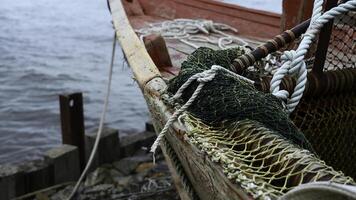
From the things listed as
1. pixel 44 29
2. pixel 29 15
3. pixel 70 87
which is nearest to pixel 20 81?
pixel 70 87

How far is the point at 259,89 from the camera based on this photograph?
2.60 meters

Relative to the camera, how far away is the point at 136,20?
237 inches

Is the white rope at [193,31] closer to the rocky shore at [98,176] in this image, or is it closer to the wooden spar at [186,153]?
the wooden spar at [186,153]

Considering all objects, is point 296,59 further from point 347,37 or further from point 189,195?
point 347,37

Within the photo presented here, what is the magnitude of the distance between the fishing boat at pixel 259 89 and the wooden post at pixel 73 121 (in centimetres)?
152

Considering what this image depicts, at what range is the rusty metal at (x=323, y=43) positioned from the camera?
2.49m

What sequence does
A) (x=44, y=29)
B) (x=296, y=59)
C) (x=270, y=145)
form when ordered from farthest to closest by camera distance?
(x=44, y=29) → (x=296, y=59) → (x=270, y=145)

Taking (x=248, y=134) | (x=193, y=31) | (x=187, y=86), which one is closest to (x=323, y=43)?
(x=187, y=86)

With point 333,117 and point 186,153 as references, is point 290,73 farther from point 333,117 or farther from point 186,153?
point 333,117

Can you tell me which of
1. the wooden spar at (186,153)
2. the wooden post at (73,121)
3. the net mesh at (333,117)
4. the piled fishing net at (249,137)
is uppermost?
the piled fishing net at (249,137)

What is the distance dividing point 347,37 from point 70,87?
8.59 m

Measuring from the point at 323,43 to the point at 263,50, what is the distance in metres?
0.33

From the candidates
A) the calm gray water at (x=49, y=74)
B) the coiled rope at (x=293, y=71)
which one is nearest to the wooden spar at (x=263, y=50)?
the coiled rope at (x=293, y=71)

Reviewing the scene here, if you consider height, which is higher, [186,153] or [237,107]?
[237,107]
